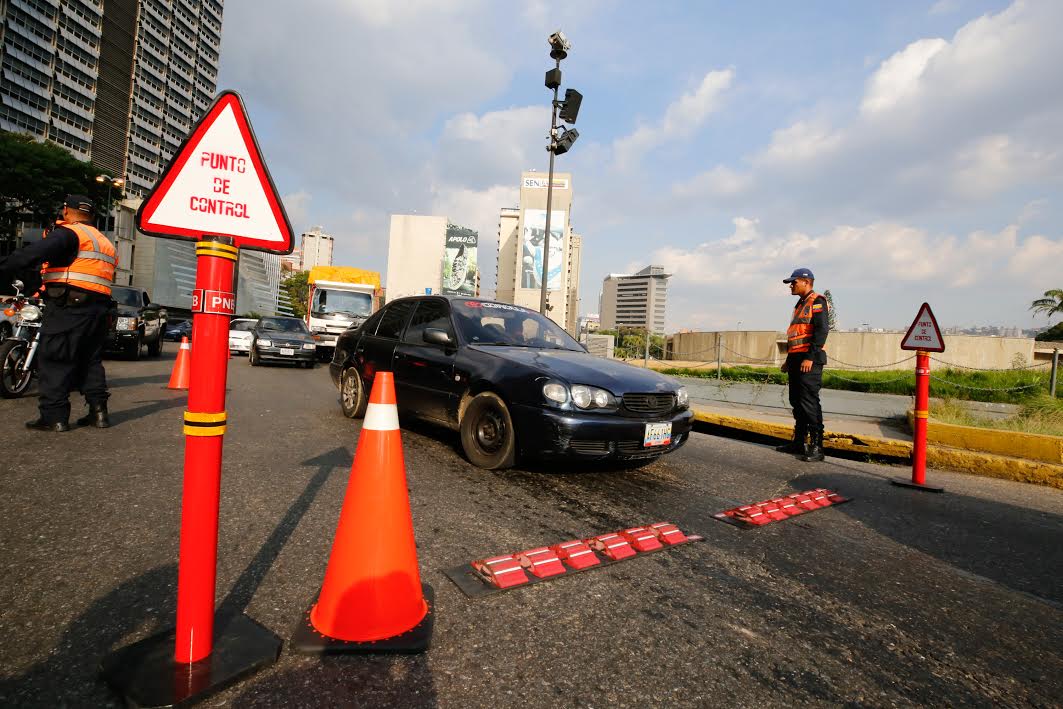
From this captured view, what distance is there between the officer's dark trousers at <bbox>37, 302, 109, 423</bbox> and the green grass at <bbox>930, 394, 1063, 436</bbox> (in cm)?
931

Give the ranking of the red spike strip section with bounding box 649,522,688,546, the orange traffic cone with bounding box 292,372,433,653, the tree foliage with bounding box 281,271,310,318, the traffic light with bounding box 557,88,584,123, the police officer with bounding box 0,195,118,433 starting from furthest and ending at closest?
1. the tree foliage with bounding box 281,271,310,318
2. the traffic light with bounding box 557,88,584,123
3. the police officer with bounding box 0,195,118,433
4. the red spike strip section with bounding box 649,522,688,546
5. the orange traffic cone with bounding box 292,372,433,653

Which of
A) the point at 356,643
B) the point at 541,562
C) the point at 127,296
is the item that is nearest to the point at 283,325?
the point at 127,296

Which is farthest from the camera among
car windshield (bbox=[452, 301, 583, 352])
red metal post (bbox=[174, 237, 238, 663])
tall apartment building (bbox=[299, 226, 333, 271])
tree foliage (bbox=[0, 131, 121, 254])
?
tall apartment building (bbox=[299, 226, 333, 271])

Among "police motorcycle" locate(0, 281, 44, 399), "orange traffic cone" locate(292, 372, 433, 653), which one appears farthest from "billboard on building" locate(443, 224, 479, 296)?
"orange traffic cone" locate(292, 372, 433, 653)

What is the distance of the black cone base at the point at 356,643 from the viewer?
172 centimetres

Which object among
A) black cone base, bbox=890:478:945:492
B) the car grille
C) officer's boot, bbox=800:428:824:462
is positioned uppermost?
the car grille

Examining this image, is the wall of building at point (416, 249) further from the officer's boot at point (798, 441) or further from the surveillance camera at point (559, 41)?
the officer's boot at point (798, 441)

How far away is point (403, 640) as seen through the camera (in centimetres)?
179

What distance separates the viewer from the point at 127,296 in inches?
→ 483

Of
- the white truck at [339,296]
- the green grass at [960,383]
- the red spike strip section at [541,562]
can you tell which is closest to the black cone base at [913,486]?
the red spike strip section at [541,562]

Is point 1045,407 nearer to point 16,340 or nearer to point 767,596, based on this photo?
point 767,596

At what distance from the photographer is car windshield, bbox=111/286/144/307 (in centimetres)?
1202

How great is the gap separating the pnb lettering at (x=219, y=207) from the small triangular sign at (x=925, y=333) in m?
A: 5.46

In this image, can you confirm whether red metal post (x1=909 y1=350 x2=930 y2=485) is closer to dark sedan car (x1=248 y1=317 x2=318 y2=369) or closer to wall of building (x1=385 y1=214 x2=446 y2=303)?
dark sedan car (x1=248 y1=317 x2=318 y2=369)
